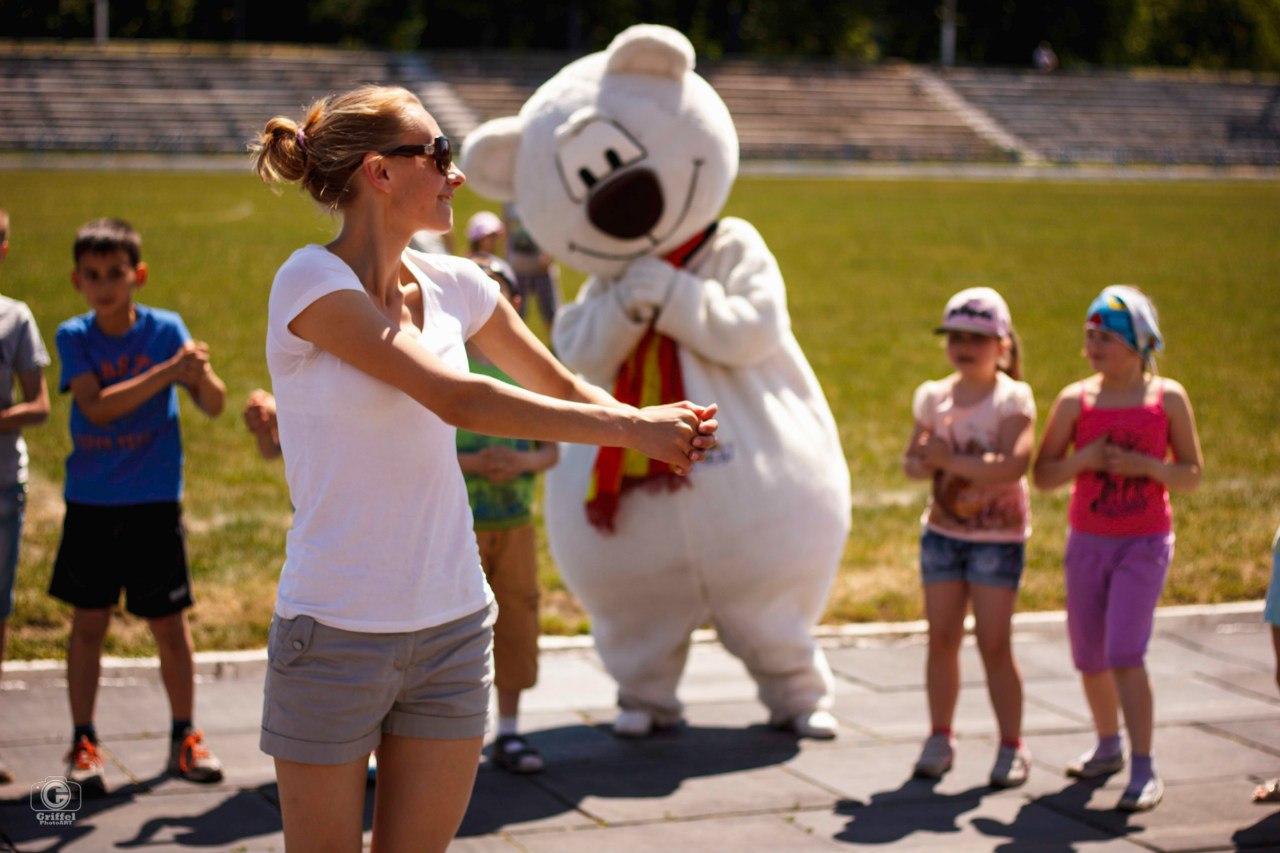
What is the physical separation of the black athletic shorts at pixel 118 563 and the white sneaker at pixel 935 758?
251 centimetres

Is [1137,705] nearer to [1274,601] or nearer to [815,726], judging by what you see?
[1274,601]

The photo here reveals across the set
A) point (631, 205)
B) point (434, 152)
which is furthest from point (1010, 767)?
point (434, 152)

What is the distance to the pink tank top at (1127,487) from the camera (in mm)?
5078

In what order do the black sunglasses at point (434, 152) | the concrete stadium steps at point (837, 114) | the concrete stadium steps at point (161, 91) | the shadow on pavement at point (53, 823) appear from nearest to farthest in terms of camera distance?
the black sunglasses at point (434, 152) < the shadow on pavement at point (53, 823) < the concrete stadium steps at point (161, 91) < the concrete stadium steps at point (837, 114)

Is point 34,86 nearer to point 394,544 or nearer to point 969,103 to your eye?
point 969,103

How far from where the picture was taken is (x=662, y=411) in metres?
2.80

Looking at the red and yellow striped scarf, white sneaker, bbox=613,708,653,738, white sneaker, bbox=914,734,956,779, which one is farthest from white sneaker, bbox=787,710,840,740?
the red and yellow striped scarf

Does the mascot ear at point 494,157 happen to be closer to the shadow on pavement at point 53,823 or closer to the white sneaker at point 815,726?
the white sneaker at point 815,726

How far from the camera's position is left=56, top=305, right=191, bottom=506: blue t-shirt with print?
5.02 metres

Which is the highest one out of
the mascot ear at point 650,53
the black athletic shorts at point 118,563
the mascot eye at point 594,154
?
the mascot ear at point 650,53

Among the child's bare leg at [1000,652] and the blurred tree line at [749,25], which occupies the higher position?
the blurred tree line at [749,25]

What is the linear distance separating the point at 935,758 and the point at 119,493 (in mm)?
2855

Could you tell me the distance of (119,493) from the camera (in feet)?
16.4

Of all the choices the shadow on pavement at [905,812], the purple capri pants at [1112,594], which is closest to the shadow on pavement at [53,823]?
the shadow on pavement at [905,812]
